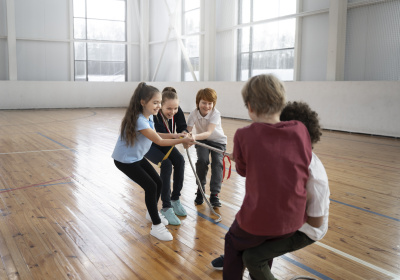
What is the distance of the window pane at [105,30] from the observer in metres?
17.8

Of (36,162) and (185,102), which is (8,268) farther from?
(185,102)

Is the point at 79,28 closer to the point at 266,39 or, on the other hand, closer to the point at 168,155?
the point at 266,39

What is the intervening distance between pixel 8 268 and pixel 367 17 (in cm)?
946

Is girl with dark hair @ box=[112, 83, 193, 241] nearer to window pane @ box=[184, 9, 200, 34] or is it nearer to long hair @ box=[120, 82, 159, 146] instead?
long hair @ box=[120, 82, 159, 146]

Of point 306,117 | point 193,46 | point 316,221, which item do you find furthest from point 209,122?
point 193,46

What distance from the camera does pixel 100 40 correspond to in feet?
58.6

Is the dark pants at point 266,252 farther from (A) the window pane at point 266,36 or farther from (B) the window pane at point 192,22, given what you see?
(B) the window pane at point 192,22

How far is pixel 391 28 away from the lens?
9.00m

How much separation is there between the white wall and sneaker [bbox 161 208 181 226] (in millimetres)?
6973

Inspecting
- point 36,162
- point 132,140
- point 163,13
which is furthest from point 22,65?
point 132,140

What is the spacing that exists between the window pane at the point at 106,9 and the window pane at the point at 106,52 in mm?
1248

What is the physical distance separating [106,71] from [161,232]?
1621 centimetres

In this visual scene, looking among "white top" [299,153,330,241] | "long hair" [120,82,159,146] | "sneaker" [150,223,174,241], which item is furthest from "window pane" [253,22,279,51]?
"white top" [299,153,330,241]

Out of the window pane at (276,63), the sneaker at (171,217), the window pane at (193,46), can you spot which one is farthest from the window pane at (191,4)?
the sneaker at (171,217)
